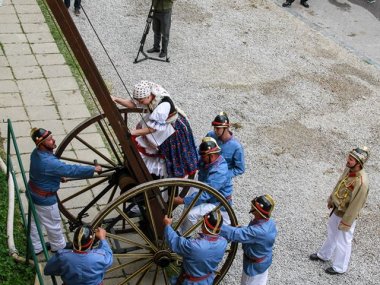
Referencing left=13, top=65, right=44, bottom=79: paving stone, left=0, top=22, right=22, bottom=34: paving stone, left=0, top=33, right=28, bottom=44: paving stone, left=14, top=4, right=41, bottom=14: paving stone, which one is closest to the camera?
left=13, top=65, right=44, bottom=79: paving stone

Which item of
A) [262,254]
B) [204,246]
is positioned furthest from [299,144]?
[204,246]

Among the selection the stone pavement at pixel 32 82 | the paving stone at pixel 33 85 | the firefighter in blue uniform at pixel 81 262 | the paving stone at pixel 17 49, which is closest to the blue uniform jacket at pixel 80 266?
the firefighter in blue uniform at pixel 81 262

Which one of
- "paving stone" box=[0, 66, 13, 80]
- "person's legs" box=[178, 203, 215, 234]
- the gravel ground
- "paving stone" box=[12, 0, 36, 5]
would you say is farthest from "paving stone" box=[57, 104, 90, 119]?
"paving stone" box=[12, 0, 36, 5]

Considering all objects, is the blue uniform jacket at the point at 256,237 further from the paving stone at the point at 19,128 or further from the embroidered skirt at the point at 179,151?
the paving stone at the point at 19,128

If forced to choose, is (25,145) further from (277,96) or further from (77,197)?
(277,96)

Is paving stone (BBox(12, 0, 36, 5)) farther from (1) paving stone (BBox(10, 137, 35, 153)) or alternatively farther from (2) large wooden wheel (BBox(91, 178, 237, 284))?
(2) large wooden wheel (BBox(91, 178, 237, 284))

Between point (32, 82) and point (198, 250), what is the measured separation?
5427mm

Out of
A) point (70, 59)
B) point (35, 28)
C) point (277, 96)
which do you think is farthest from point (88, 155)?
point (35, 28)

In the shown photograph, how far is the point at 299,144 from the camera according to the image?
9.66 m

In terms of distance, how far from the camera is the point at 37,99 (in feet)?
31.5

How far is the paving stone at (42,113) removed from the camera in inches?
362

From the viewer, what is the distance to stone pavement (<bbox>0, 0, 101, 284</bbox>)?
9.05 m

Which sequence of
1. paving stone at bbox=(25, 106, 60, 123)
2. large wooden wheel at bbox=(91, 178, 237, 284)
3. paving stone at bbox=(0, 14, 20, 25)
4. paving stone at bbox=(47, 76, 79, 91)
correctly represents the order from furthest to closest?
paving stone at bbox=(0, 14, 20, 25) → paving stone at bbox=(47, 76, 79, 91) → paving stone at bbox=(25, 106, 60, 123) → large wooden wheel at bbox=(91, 178, 237, 284)

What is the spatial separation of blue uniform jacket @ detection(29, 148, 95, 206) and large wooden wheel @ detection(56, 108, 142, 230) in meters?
0.39
